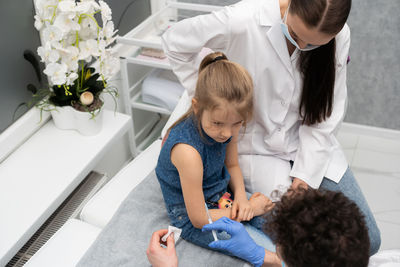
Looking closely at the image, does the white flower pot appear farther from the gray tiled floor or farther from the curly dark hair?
the gray tiled floor

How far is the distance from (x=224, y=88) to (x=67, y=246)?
2.30ft

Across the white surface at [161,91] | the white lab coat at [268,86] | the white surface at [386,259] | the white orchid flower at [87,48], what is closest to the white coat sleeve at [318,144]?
the white lab coat at [268,86]

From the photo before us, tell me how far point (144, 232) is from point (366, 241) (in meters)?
0.69

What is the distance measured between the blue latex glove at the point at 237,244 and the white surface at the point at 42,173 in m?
0.57

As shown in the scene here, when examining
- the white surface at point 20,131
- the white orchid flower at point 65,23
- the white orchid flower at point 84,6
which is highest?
the white orchid flower at point 84,6

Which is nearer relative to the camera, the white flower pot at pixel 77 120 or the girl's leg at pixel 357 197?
the girl's leg at pixel 357 197

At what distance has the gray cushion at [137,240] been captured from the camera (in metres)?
1.19

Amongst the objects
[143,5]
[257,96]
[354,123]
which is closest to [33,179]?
[257,96]

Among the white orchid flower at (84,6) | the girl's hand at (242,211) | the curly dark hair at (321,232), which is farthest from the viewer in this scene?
the white orchid flower at (84,6)

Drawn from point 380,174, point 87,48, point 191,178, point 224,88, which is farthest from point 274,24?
point 380,174

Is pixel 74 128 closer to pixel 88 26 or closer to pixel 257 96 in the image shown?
pixel 88 26

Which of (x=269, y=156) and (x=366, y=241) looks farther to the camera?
(x=269, y=156)

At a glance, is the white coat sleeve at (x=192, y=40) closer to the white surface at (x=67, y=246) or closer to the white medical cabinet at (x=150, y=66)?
the white medical cabinet at (x=150, y=66)

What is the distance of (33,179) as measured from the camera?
4.70 feet
